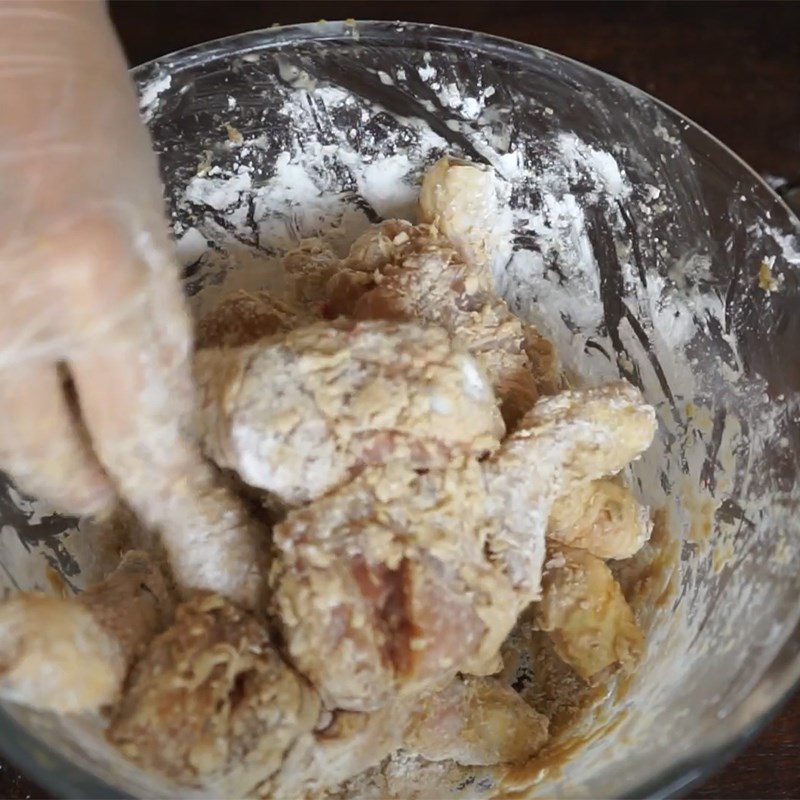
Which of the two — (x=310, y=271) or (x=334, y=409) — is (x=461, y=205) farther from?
(x=334, y=409)

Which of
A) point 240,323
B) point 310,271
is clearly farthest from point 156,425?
point 310,271

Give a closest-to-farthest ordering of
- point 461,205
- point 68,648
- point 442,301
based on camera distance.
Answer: point 68,648 < point 442,301 < point 461,205

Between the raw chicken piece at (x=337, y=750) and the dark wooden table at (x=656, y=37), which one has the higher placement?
the dark wooden table at (x=656, y=37)

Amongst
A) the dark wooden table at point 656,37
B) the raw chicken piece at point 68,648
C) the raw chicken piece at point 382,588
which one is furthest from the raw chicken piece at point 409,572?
the dark wooden table at point 656,37

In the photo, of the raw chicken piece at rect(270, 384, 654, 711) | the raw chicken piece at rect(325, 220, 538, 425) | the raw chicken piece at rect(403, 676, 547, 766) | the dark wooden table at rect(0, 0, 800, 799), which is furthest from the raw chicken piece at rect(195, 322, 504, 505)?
the dark wooden table at rect(0, 0, 800, 799)

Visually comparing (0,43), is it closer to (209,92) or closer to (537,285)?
(209,92)

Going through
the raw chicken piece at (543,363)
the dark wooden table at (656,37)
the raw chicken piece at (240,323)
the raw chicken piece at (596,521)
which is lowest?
the raw chicken piece at (596,521)

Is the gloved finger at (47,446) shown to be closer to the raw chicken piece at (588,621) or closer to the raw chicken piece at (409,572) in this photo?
the raw chicken piece at (409,572)
